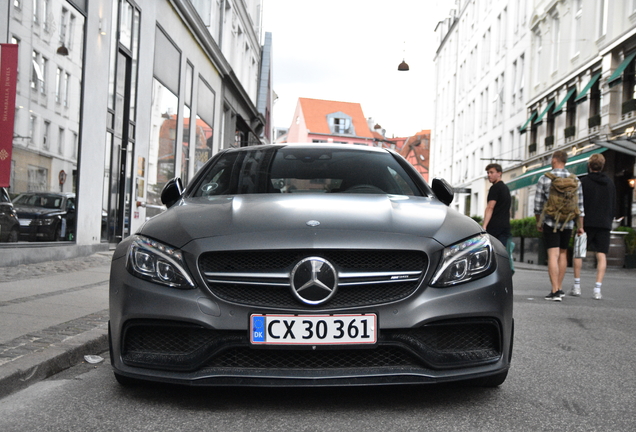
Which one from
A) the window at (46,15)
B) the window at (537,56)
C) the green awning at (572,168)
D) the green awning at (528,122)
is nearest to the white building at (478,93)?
the window at (537,56)

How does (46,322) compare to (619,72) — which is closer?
(46,322)

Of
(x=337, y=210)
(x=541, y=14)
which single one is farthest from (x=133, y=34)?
→ (x=541, y=14)

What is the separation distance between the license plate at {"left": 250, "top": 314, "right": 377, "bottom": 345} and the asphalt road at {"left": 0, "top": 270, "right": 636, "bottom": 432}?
342mm

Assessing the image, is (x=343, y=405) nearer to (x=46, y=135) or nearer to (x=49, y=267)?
(x=49, y=267)

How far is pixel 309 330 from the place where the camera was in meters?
3.24

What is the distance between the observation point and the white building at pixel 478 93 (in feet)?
127

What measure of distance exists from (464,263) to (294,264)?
803mm

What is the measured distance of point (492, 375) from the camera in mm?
3492

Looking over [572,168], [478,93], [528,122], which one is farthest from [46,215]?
[478,93]

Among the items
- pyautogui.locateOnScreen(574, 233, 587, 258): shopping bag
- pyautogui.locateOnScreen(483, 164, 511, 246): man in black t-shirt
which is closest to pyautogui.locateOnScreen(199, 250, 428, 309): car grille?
pyautogui.locateOnScreen(574, 233, 587, 258): shopping bag

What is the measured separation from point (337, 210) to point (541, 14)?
33385 mm

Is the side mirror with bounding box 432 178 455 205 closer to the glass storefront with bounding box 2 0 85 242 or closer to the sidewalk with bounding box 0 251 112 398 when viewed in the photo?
the sidewalk with bounding box 0 251 112 398

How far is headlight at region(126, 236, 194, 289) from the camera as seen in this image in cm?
341

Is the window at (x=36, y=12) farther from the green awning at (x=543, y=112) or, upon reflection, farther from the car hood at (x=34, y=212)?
the green awning at (x=543, y=112)
